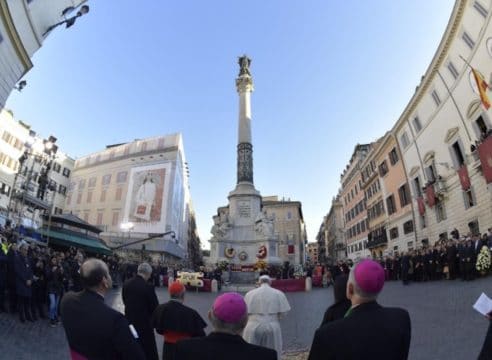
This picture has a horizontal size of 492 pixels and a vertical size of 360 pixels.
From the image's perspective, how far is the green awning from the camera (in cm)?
2989

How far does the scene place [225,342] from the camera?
2221mm

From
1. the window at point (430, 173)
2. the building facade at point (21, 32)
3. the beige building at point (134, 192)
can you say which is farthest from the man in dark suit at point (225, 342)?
the beige building at point (134, 192)

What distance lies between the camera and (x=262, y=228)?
26.3 meters

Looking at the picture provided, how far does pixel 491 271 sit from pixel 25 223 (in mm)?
28323

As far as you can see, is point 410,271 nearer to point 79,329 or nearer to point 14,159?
point 79,329

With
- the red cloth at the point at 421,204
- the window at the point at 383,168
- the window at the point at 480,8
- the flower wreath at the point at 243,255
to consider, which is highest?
the window at the point at 480,8

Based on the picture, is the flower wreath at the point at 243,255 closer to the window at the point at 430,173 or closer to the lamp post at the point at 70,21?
the window at the point at 430,173

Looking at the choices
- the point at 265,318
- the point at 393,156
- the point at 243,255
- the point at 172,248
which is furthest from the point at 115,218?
the point at 265,318

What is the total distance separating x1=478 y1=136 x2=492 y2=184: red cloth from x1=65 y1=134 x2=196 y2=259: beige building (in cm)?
3810

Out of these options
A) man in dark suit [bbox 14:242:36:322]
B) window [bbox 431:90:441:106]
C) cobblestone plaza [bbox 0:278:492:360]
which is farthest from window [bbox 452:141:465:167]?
man in dark suit [bbox 14:242:36:322]

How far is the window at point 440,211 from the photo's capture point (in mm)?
27453

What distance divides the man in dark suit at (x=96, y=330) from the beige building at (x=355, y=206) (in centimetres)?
4856

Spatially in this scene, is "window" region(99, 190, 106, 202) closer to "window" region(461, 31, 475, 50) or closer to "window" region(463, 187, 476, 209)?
"window" region(463, 187, 476, 209)

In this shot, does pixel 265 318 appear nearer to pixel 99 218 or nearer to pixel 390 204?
pixel 390 204
